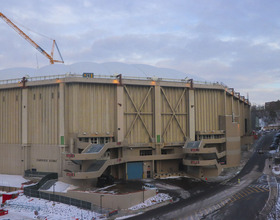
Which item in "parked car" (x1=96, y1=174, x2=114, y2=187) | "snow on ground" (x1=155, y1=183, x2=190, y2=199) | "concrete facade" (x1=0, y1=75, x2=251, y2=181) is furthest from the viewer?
"concrete facade" (x1=0, y1=75, x2=251, y2=181)

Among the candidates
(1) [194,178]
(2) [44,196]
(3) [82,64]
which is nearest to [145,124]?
(1) [194,178]

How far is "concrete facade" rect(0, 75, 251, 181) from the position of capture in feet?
204

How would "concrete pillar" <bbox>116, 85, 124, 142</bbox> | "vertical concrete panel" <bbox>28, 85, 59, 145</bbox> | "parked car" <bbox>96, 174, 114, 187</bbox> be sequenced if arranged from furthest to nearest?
"concrete pillar" <bbox>116, 85, 124, 142</bbox> → "vertical concrete panel" <bbox>28, 85, 59, 145</bbox> → "parked car" <bbox>96, 174, 114, 187</bbox>

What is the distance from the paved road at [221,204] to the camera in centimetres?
3931

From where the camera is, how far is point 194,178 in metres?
64.2

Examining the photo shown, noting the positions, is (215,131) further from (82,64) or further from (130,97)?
(82,64)

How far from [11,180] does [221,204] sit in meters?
47.3

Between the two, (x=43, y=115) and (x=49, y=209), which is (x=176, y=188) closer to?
(x=49, y=209)

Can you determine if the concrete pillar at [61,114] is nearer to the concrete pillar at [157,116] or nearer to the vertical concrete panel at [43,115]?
the vertical concrete panel at [43,115]

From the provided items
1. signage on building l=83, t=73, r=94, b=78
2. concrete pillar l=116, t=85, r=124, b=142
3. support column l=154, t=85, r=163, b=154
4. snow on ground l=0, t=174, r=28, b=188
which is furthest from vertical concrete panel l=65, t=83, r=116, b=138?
snow on ground l=0, t=174, r=28, b=188

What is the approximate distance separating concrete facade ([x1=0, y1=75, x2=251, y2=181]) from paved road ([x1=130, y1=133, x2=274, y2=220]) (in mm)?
10498

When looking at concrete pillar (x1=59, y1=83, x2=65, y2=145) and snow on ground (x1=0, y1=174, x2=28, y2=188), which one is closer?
snow on ground (x1=0, y1=174, x2=28, y2=188)

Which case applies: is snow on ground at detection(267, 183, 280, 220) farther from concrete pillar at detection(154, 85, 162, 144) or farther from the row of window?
the row of window

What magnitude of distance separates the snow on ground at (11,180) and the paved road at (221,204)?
33383 mm
